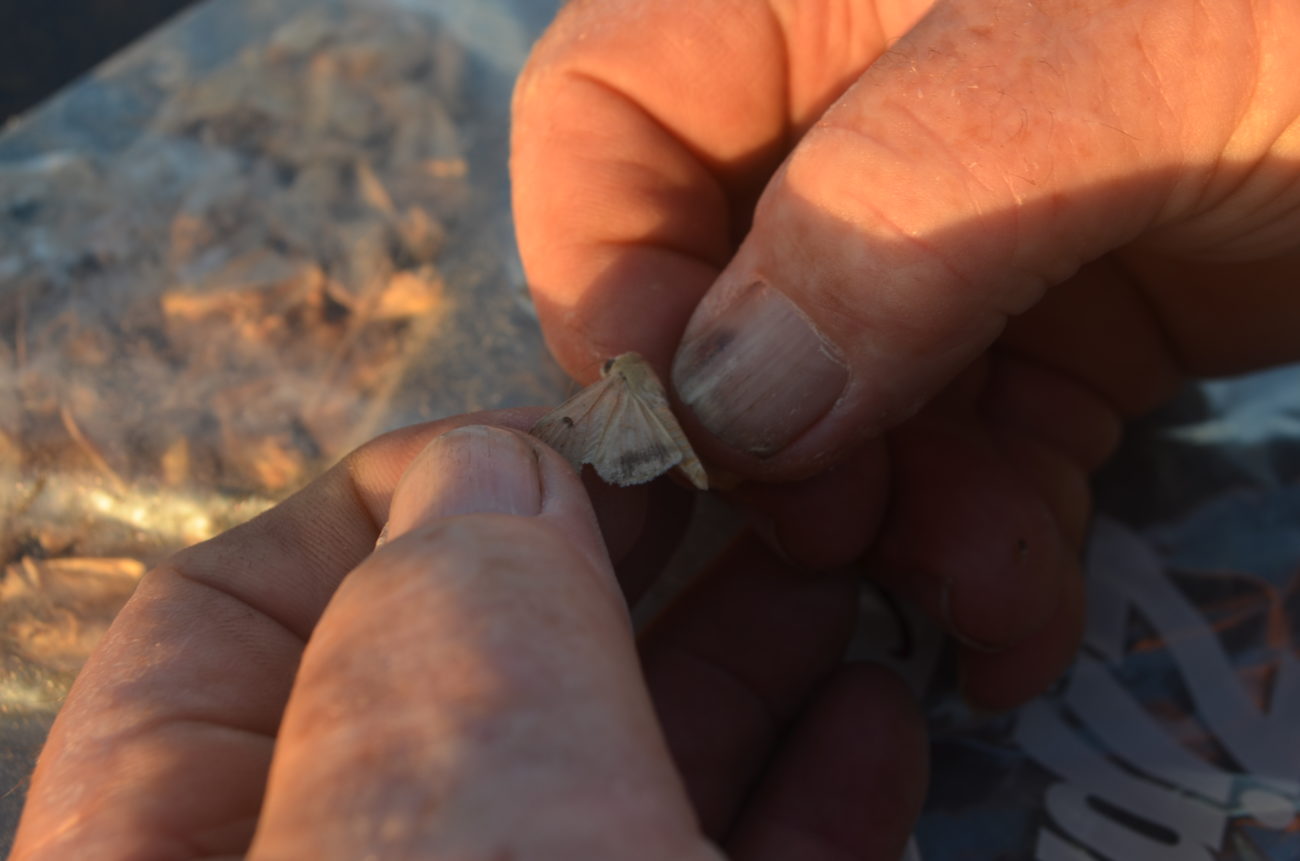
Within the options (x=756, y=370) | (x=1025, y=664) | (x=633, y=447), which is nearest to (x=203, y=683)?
(x=633, y=447)

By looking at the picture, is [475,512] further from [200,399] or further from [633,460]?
[200,399]

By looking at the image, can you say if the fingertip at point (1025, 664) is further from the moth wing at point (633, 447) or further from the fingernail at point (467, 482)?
the fingernail at point (467, 482)

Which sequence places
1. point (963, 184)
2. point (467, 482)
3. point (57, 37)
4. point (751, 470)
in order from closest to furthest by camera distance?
point (467, 482) < point (963, 184) < point (751, 470) < point (57, 37)

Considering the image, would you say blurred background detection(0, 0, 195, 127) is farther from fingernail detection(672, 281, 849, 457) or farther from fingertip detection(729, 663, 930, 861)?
fingertip detection(729, 663, 930, 861)

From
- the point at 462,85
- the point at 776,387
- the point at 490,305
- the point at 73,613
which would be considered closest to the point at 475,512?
the point at 776,387

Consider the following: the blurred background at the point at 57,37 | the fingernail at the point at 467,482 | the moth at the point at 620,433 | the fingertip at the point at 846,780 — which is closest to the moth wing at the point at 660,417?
the moth at the point at 620,433

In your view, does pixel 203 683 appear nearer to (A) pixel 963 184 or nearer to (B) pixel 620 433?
(B) pixel 620 433
